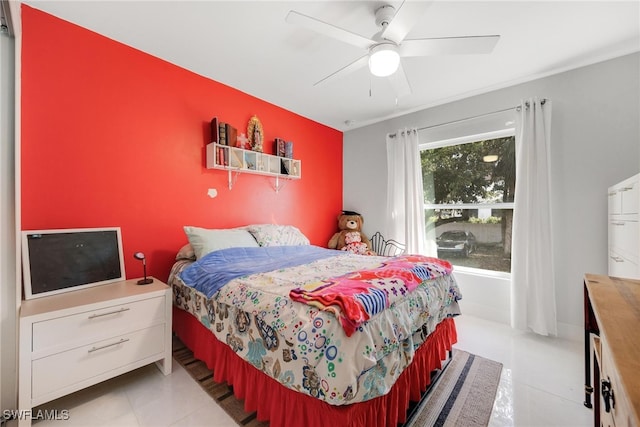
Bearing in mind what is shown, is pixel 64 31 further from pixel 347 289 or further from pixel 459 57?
pixel 459 57

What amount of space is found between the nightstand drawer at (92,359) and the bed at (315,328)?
0.31m

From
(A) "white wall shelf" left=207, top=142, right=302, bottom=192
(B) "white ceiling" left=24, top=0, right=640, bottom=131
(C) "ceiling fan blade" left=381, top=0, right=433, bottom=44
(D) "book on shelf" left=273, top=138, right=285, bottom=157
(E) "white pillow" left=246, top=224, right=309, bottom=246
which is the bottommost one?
(E) "white pillow" left=246, top=224, right=309, bottom=246

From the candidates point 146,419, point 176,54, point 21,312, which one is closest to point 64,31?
point 176,54

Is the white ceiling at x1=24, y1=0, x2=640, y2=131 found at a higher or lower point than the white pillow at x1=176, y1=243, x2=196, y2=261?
higher

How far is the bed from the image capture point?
3.52 ft

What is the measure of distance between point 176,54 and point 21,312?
208cm

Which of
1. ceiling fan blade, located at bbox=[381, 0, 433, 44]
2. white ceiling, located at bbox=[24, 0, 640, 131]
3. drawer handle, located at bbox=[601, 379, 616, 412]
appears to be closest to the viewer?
drawer handle, located at bbox=[601, 379, 616, 412]

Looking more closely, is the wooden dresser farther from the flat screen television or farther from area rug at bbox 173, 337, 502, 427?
the flat screen television

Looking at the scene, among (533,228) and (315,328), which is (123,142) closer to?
(315,328)

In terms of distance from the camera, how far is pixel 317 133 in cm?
374

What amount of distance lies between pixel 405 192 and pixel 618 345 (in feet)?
9.31

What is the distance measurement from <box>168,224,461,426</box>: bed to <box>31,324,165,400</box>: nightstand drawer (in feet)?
1.01

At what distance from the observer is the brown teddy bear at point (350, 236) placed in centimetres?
353

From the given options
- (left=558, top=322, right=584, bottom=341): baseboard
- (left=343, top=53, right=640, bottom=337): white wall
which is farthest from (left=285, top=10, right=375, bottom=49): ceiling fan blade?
(left=558, top=322, right=584, bottom=341): baseboard
